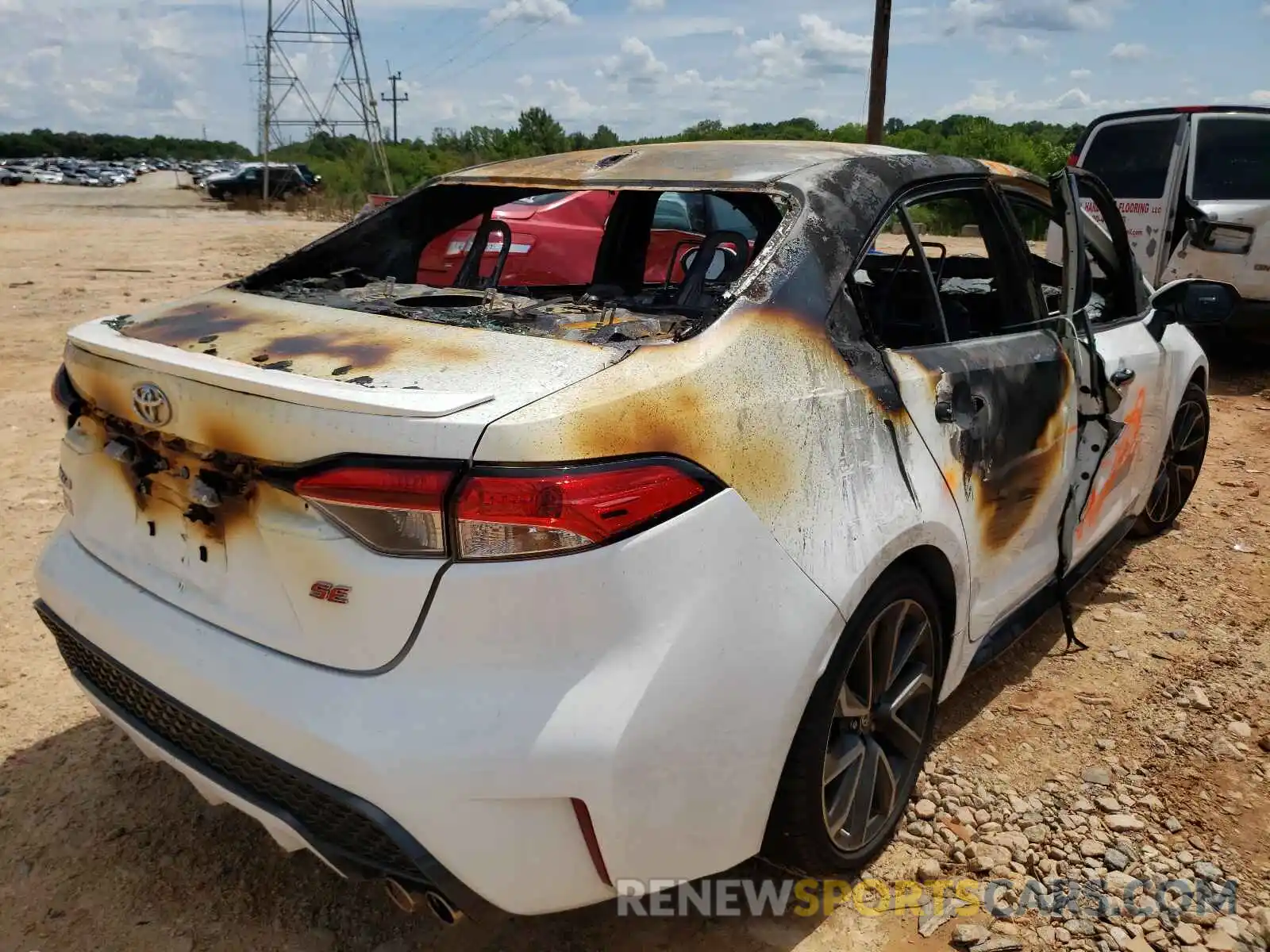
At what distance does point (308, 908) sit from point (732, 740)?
44.5 inches

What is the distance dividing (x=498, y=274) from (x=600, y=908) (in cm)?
201

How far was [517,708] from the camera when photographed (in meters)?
1.55

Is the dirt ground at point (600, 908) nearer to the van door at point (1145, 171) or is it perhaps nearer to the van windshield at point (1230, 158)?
the van door at point (1145, 171)

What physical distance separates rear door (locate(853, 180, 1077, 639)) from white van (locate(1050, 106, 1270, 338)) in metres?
5.08

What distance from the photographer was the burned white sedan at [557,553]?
1552 mm

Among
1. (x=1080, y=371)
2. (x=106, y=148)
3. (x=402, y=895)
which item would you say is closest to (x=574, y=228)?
(x=1080, y=371)

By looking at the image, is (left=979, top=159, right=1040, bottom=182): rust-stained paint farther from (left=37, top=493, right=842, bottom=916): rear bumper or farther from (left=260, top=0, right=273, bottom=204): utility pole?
(left=260, top=0, right=273, bottom=204): utility pole

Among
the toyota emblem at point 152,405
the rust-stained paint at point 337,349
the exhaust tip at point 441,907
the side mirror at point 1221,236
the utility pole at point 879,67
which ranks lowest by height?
the exhaust tip at point 441,907

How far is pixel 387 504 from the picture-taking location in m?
1.55

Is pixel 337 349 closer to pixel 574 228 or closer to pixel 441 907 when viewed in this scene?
pixel 441 907

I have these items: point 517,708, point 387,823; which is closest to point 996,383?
point 517,708

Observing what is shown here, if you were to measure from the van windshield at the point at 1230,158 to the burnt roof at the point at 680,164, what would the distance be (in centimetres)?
598

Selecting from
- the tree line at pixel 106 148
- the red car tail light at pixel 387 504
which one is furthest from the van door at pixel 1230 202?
the tree line at pixel 106 148

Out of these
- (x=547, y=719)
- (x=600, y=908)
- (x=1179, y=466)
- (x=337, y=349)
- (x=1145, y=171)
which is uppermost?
(x=1145, y=171)
